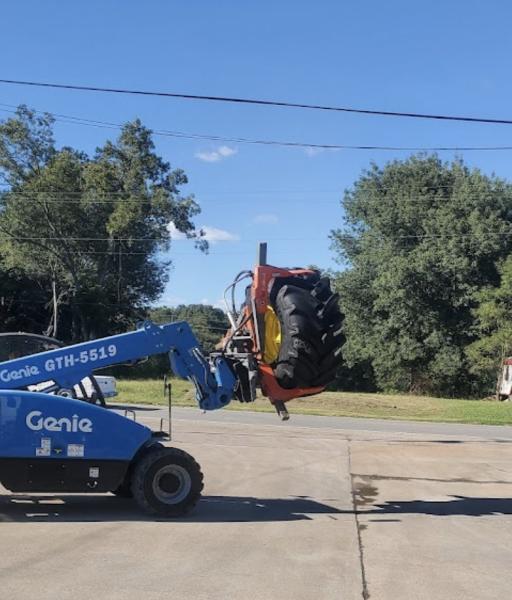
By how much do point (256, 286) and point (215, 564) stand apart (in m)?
3.52

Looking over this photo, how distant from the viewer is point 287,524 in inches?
308

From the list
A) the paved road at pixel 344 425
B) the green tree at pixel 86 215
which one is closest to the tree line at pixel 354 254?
the green tree at pixel 86 215

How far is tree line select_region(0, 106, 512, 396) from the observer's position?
160 feet

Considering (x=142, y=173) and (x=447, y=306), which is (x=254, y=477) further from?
(x=142, y=173)

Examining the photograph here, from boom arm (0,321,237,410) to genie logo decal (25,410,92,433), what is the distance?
1.66 feet

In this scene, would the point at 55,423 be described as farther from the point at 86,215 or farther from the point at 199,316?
the point at 199,316

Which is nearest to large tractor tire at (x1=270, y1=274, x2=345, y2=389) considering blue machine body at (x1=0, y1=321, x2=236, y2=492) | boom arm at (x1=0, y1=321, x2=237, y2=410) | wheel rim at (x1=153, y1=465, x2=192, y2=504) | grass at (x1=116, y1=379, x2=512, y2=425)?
boom arm at (x1=0, y1=321, x2=237, y2=410)

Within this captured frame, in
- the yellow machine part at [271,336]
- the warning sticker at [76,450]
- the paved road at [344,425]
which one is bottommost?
the paved road at [344,425]

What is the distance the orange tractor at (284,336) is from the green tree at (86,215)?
46.3 metres

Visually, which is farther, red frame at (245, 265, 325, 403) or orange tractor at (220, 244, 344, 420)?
red frame at (245, 265, 325, 403)

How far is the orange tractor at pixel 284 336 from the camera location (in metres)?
8.02

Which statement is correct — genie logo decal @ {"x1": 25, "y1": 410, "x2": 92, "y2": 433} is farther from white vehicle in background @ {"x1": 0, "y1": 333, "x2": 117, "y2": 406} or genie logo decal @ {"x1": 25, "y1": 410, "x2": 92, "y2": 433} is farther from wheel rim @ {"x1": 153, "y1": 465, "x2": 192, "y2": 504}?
wheel rim @ {"x1": 153, "y1": 465, "x2": 192, "y2": 504}

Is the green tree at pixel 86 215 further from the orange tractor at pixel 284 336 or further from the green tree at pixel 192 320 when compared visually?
the orange tractor at pixel 284 336

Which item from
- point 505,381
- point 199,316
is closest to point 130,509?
point 505,381
